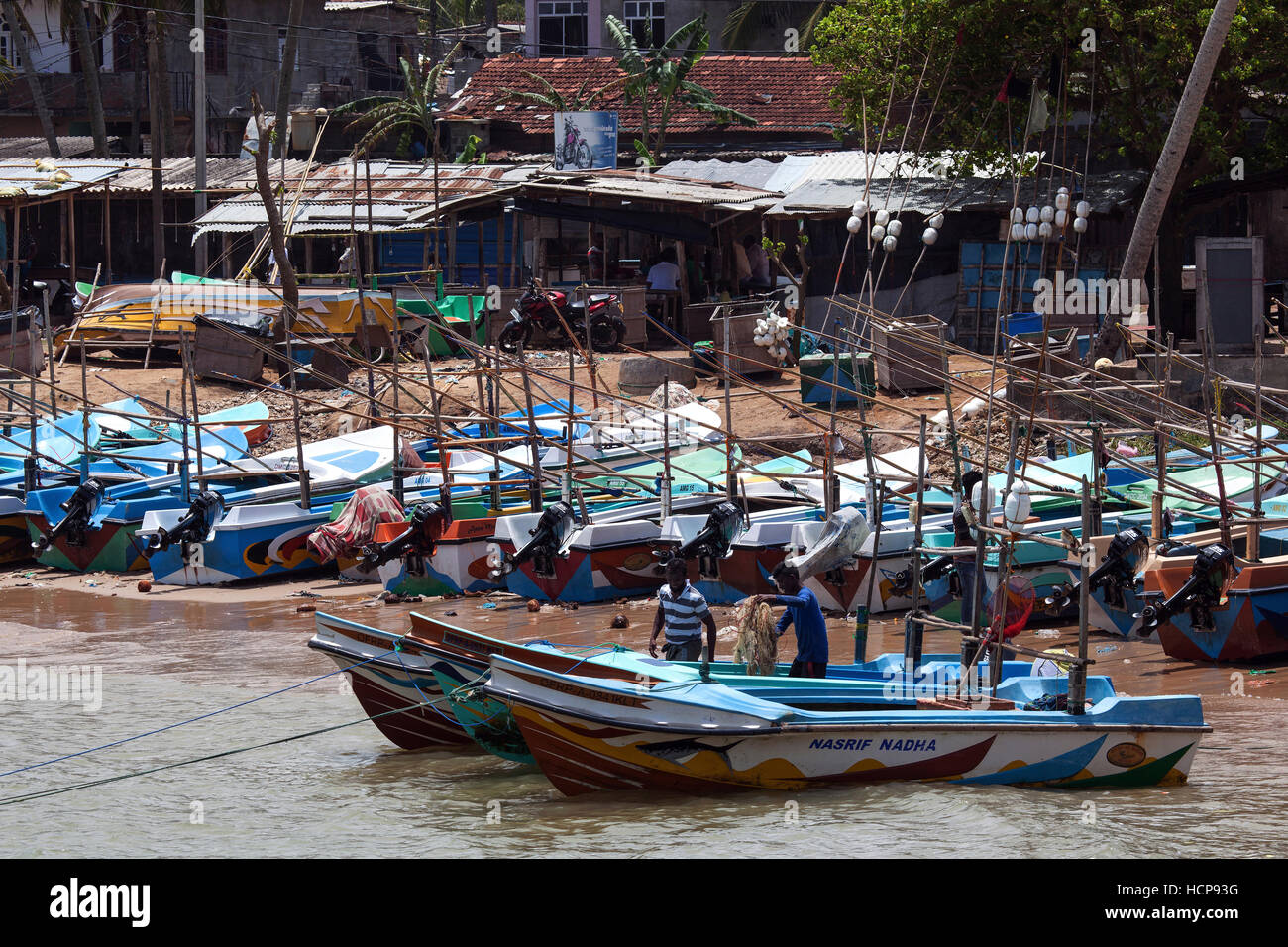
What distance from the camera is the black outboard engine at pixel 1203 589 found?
37.3ft

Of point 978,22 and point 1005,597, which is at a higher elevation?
point 978,22

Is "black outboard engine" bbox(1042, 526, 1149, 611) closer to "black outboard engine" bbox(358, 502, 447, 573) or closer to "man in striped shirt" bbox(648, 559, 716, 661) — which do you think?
"man in striped shirt" bbox(648, 559, 716, 661)

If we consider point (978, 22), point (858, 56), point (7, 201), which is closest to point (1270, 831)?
point (978, 22)

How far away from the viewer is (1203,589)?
11.4 meters

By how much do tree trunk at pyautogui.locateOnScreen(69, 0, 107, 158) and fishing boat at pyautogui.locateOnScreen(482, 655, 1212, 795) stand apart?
28614mm

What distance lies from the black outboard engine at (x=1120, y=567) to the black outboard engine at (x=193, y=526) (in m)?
9.22

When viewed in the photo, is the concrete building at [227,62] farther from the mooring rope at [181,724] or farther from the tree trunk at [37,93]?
the mooring rope at [181,724]

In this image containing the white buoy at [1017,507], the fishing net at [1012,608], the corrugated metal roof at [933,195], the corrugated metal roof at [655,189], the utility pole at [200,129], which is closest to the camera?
the fishing net at [1012,608]

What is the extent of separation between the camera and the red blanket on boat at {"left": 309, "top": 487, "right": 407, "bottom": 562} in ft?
50.0

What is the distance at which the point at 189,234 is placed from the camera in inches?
1358

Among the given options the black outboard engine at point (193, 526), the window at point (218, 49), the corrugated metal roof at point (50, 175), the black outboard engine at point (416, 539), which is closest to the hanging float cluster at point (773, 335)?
the black outboard engine at point (416, 539)

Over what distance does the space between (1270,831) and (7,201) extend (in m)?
26.3
